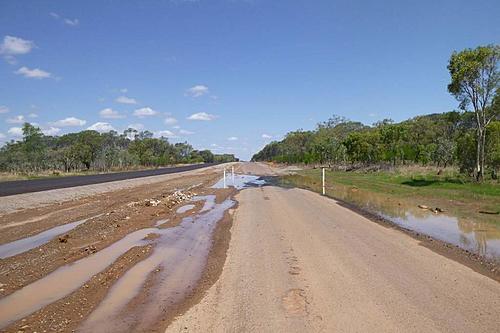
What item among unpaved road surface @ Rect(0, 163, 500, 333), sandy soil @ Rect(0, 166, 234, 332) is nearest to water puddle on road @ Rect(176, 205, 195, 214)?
sandy soil @ Rect(0, 166, 234, 332)

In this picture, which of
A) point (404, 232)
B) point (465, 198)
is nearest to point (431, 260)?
point (404, 232)

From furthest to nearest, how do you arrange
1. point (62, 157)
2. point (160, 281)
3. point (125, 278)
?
point (62, 157) → point (125, 278) → point (160, 281)

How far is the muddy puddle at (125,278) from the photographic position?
664cm

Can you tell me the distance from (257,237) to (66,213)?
12368mm

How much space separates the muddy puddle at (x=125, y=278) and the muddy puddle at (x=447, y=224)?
7.42 metres

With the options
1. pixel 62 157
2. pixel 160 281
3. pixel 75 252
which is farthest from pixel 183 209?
pixel 62 157

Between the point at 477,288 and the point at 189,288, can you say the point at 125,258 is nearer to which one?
the point at 189,288

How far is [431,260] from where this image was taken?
941 centimetres

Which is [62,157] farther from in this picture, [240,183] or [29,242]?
[29,242]

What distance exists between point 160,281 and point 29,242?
723 cm

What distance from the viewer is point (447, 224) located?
15.5 meters

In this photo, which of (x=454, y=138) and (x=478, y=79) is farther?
(x=454, y=138)

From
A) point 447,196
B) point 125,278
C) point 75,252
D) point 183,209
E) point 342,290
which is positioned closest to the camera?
point 342,290

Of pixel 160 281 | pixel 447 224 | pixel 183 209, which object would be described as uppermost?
pixel 160 281
